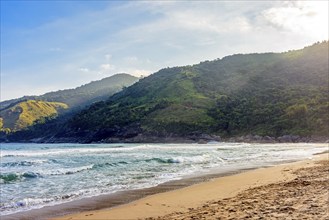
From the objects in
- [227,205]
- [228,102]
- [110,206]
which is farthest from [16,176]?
[228,102]

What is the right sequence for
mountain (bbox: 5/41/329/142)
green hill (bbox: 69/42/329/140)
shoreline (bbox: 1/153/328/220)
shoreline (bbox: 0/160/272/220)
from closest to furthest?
shoreline (bbox: 1/153/328/220), shoreline (bbox: 0/160/272/220), green hill (bbox: 69/42/329/140), mountain (bbox: 5/41/329/142)

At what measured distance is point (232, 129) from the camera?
100000 mm

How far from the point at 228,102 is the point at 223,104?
→ 5.91 ft

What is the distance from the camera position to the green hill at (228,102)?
91312mm

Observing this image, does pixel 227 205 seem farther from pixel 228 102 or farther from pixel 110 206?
pixel 228 102

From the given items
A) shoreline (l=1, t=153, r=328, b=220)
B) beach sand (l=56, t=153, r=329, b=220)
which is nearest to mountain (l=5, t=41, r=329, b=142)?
shoreline (l=1, t=153, r=328, b=220)

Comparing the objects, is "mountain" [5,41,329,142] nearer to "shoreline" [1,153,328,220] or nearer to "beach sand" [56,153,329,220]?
"shoreline" [1,153,328,220]

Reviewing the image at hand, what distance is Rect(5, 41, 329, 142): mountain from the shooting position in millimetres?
91500

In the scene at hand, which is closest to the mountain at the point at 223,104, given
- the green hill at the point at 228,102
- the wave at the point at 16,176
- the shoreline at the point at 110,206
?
the green hill at the point at 228,102

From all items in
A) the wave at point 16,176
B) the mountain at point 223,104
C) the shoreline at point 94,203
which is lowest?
the shoreline at point 94,203

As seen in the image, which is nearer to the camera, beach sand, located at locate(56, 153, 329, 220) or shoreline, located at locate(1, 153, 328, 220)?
beach sand, located at locate(56, 153, 329, 220)

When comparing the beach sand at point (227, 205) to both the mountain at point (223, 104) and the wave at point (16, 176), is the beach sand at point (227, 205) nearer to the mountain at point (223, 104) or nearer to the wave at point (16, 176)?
the wave at point (16, 176)

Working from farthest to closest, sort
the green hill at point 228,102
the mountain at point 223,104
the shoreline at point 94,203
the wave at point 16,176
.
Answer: the mountain at point 223,104 → the green hill at point 228,102 → the wave at point 16,176 → the shoreline at point 94,203

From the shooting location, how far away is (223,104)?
121m
